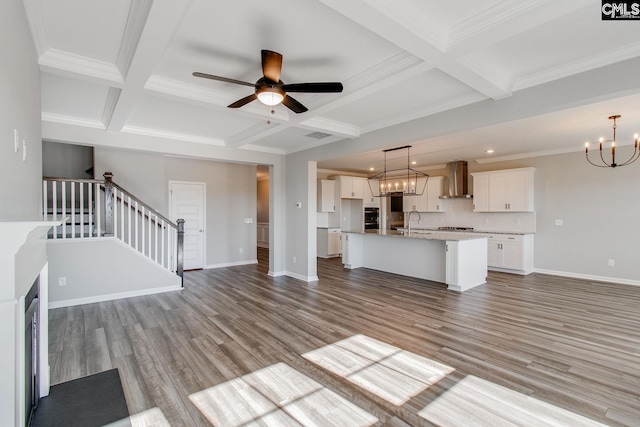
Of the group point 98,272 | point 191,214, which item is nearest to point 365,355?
point 98,272

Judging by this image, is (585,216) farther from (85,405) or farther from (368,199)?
(85,405)

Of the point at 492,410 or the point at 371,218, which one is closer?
the point at 492,410

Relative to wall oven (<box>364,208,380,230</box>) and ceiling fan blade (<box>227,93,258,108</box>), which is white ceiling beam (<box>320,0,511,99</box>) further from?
wall oven (<box>364,208,380,230</box>)

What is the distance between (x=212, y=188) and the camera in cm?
742

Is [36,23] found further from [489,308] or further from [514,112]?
[489,308]

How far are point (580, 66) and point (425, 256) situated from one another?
12.8ft

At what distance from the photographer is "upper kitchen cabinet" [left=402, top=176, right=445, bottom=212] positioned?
8305 mm

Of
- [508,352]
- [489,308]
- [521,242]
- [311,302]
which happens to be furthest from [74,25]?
[521,242]

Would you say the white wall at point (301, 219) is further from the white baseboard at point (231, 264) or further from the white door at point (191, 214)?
the white door at point (191, 214)

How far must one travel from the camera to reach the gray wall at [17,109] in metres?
1.57

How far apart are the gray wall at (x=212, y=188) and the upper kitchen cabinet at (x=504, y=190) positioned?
5.64m

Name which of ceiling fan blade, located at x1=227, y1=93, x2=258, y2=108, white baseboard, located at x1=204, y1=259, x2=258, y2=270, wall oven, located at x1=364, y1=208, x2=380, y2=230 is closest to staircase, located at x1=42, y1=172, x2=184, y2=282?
white baseboard, located at x1=204, y1=259, x2=258, y2=270

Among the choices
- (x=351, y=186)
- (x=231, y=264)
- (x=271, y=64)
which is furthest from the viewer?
(x=351, y=186)

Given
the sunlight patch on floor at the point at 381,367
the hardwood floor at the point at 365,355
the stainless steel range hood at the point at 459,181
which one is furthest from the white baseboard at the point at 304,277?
the stainless steel range hood at the point at 459,181
